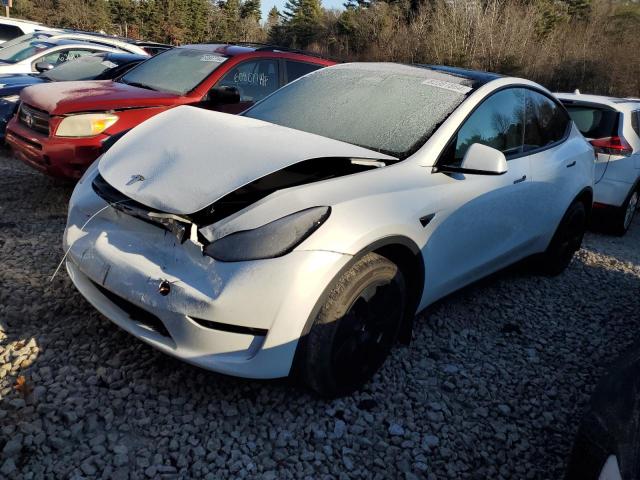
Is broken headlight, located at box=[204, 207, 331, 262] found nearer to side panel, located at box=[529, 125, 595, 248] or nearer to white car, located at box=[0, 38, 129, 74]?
side panel, located at box=[529, 125, 595, 248]

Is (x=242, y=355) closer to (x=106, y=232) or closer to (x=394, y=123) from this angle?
(x=106, y=232)

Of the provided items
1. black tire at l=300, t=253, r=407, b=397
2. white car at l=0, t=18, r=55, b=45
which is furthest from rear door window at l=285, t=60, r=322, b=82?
white car at l=0, t=18, r=55, b=45

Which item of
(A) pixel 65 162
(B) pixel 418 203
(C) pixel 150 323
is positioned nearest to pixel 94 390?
(C) pixel 150 323

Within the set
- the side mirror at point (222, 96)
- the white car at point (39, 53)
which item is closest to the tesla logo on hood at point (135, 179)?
the side mirror at point (222, 96)

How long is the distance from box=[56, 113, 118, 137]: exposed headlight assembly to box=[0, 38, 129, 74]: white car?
4341 mm

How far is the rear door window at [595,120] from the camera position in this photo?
588 centimetres

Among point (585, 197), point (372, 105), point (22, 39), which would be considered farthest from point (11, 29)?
point (585, 197)

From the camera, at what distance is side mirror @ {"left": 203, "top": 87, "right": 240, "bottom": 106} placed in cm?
510

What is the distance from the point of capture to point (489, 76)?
357 cm

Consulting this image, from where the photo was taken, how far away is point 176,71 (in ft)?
18.5

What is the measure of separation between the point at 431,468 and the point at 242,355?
96 cm

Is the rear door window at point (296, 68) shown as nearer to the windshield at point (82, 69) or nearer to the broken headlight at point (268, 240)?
the windshield at point (82, 69)

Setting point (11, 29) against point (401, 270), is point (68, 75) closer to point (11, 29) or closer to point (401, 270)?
point (401, 270)

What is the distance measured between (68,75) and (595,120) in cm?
660
